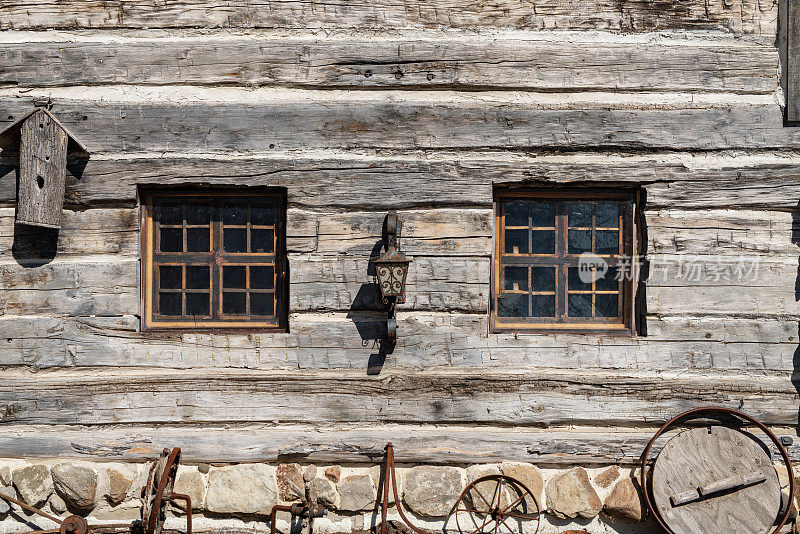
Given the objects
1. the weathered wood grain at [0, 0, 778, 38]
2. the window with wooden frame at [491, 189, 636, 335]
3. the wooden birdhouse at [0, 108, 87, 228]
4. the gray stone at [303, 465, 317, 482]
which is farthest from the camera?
the window with wooden frame at [491, 189, 636, 335]

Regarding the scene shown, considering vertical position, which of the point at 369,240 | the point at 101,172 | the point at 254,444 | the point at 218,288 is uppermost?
the point at 101,172

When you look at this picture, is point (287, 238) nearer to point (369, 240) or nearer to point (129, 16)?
point (369, 240)

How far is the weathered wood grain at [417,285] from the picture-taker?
3748 mm

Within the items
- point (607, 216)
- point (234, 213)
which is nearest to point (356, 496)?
point (234, 213)

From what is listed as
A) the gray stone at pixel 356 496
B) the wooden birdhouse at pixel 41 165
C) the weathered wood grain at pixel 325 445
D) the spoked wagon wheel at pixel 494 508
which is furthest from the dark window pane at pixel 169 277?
the spoked wagon wheel at pixel 494 508

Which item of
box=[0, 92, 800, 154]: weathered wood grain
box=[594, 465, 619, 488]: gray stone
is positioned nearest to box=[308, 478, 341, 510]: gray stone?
box=[594, 465, 619, 488]: gray stone

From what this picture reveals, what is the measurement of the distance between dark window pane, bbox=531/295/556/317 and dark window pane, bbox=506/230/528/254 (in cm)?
34

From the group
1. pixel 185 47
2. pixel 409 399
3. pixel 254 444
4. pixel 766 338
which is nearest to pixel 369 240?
pixel 409 399

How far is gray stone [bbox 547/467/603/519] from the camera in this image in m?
3.69

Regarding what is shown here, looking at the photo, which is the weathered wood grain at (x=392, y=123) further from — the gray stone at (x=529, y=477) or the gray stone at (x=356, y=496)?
the gray stone at (x=356, y=496)

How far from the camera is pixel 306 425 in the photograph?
3801 mm

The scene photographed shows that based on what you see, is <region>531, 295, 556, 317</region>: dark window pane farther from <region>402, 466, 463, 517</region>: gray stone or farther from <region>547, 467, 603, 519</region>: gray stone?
<region>402, 466, 463, 517</region>: gray stone

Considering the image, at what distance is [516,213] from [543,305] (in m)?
0.67

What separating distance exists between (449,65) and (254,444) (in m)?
2.84
